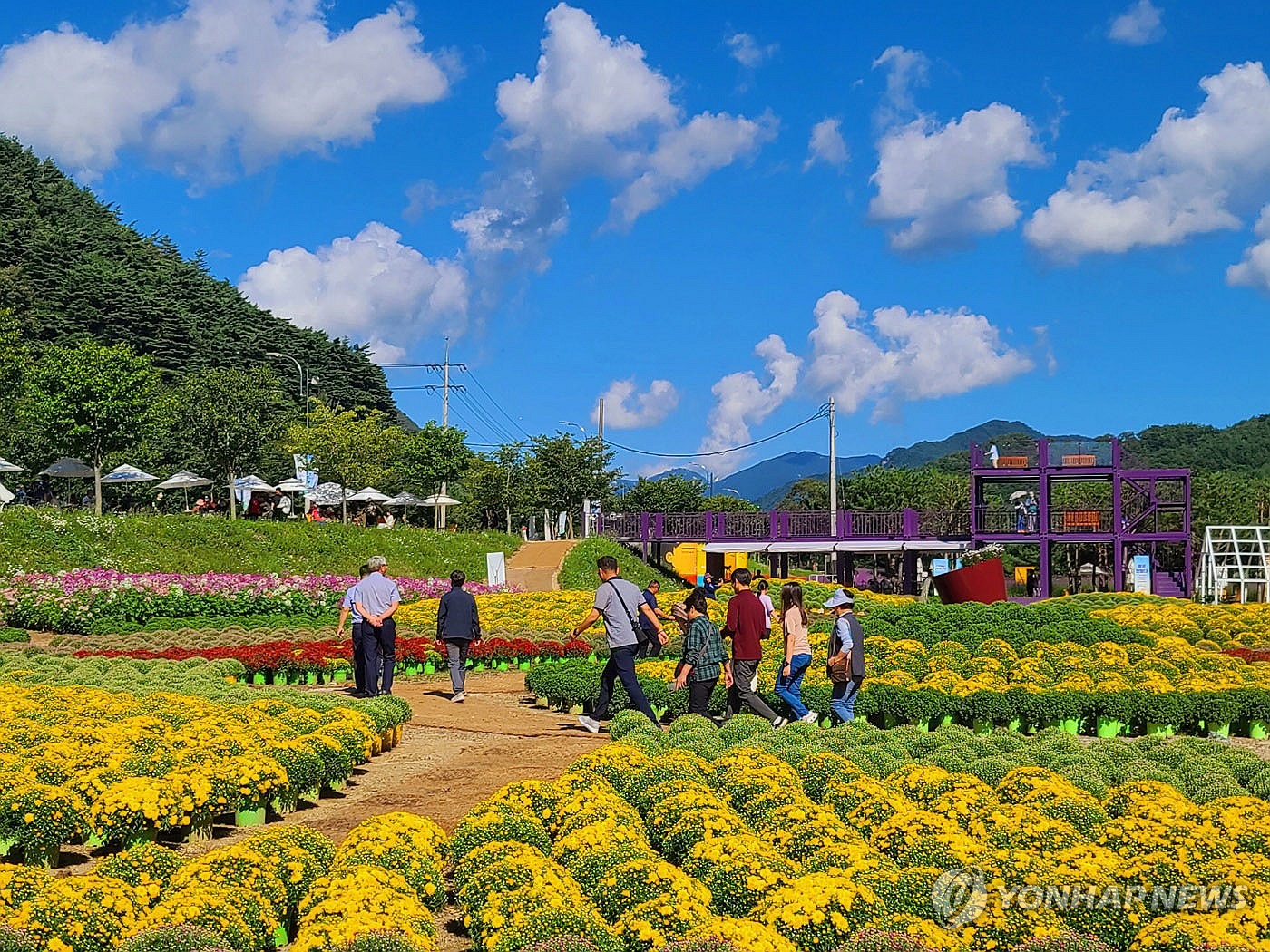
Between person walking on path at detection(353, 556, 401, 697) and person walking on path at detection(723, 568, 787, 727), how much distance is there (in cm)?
393

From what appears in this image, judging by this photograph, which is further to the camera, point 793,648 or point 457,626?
point 457,626

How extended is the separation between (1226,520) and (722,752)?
2493 inches

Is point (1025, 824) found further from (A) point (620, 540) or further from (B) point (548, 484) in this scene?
(B) point (548, 484)

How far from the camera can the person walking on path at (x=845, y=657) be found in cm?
1199

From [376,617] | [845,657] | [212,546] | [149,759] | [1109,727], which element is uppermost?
[212,546]

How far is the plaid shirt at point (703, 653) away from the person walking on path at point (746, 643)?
0.20 metres

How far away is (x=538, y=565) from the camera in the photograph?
141ft

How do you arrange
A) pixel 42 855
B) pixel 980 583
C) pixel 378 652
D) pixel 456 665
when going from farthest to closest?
1. pixel 980 583
2. pixel 456 665
3. pixel 378 652
4. pixel 42 855

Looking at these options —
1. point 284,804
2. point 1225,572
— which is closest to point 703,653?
point 284,804

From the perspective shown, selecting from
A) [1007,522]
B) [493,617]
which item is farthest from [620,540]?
[493,617]

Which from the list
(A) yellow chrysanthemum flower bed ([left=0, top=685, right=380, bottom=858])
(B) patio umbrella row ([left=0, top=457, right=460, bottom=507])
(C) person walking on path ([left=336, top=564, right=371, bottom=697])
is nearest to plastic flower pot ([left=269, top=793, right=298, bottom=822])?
(A) yellow chrysanthemum flower bed ([left=0, top=685, right=380, bottom=858])

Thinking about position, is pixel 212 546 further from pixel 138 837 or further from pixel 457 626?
pixel 138 837

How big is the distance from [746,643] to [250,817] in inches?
206

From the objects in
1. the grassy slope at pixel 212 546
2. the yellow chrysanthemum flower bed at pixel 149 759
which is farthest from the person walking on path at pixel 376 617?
the grassy slope at pixel 212 546
